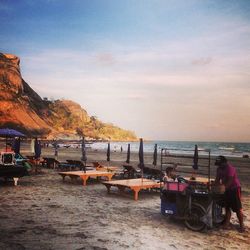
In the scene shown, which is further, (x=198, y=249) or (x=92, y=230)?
(x=92, y=230)

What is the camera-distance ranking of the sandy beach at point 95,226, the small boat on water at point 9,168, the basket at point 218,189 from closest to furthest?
the sandy beach at point 95,226 < the basket at point 218,189 < the small boat on water at point 9,168

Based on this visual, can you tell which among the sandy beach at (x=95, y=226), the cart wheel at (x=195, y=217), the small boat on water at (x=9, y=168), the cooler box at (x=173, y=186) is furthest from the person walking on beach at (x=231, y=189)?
the small boat on water at (x=9, y=168)

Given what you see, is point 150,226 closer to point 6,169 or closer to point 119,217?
point 119,217

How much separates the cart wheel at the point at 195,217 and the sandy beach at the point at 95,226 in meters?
0.17

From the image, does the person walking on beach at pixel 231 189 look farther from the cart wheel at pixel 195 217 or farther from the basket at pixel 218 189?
the cart wheel at pixel 195 217

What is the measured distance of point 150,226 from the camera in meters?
8.15

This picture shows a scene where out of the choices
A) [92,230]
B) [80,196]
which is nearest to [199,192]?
[92,230]

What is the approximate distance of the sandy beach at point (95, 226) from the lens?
21.7 feet

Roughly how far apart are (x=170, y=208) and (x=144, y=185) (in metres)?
4.15

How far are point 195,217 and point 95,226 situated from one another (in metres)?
2.53

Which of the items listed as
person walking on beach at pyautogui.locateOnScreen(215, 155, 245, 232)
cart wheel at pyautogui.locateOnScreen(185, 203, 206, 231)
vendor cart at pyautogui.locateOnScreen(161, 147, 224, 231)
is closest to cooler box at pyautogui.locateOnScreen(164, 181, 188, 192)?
vendor cart at pyautogui.locateOnScreen(161, 147, 224, 231)

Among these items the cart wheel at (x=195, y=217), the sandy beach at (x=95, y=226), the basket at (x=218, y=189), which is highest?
the basket at (x=218, y=189)

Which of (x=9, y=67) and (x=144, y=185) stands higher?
(x=9, y=67)

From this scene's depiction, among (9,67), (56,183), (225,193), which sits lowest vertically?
(56,183)
